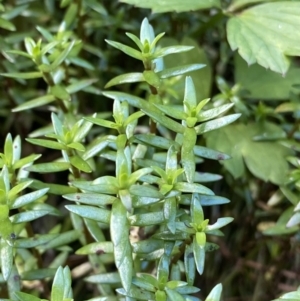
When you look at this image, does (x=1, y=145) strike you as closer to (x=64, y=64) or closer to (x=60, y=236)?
(x=64, y=64)

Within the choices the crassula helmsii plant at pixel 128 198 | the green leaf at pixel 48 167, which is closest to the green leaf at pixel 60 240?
the crassula helmsii plant at pixel 128 198

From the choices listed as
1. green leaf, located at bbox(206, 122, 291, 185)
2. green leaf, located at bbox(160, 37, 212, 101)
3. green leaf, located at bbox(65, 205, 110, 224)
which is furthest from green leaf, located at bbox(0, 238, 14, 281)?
green leaf, located at bbox(160, 37, 212, 101)

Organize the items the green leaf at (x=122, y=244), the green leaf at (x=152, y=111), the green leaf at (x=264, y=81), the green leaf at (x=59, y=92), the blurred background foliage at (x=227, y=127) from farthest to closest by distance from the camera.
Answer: the green leaf at (x=264, y=81), the blurred background foliage at (x=227, y=127), the green leaf at (x=59, y=92), the green leaf at (x=152, y=111), the green leaf at (x=122, y=244)

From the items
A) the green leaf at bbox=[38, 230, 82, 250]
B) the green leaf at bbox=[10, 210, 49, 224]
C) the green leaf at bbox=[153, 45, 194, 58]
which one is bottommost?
the green leaf at bbox=[38, 230, 82, 250]

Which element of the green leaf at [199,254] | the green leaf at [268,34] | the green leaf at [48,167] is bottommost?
the green leaf at [199,254]

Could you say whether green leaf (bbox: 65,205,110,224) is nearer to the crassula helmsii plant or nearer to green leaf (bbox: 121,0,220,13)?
the crassula helmsii plant

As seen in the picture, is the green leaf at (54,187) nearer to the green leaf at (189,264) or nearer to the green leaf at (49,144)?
the green leaf at (49,144)

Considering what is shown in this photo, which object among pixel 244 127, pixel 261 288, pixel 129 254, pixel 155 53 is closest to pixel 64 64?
pixel 155 53
